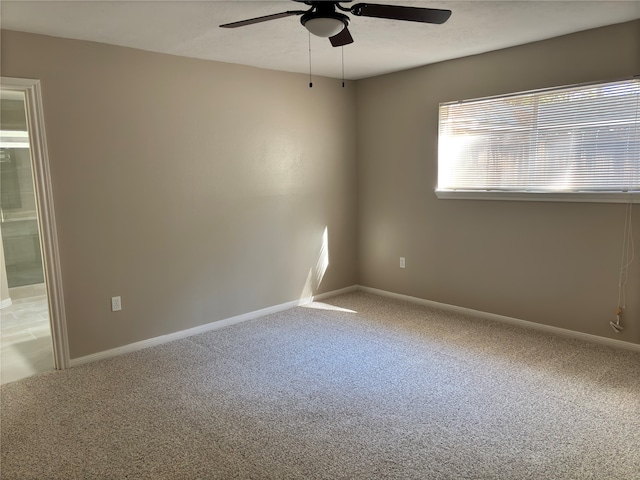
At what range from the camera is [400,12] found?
224 centimetres

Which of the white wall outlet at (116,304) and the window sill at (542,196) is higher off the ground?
the window sill at (542,196)

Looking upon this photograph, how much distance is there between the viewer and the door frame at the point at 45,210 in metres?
3.05

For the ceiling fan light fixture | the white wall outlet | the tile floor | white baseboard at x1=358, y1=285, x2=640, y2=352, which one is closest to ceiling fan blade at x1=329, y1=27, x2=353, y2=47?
the ceiling fan light fixture

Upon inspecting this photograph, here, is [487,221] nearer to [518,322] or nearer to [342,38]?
[518,322]

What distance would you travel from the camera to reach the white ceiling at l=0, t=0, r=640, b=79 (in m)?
2.62

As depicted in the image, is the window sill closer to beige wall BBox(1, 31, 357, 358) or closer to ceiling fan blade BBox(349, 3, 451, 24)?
beige wall BBox(1, 31, 357, 358)

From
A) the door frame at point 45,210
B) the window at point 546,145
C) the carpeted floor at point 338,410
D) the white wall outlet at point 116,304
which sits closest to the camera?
the carpeted floor at point 338,410

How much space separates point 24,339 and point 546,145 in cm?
486

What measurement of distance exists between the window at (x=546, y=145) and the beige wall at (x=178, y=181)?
1.38 metres

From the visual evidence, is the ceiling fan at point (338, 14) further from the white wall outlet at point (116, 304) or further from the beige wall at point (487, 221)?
the white wall outlet at point (116, 304)

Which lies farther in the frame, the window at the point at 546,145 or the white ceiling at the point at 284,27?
the window at the point at 546,145

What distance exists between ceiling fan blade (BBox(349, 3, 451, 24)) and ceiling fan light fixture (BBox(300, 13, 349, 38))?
0.07 m

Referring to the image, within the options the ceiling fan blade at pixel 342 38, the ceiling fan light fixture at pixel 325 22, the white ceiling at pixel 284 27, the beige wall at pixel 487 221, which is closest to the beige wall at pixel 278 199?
the beige wall at pixel 487 221

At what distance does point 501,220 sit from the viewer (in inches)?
158
